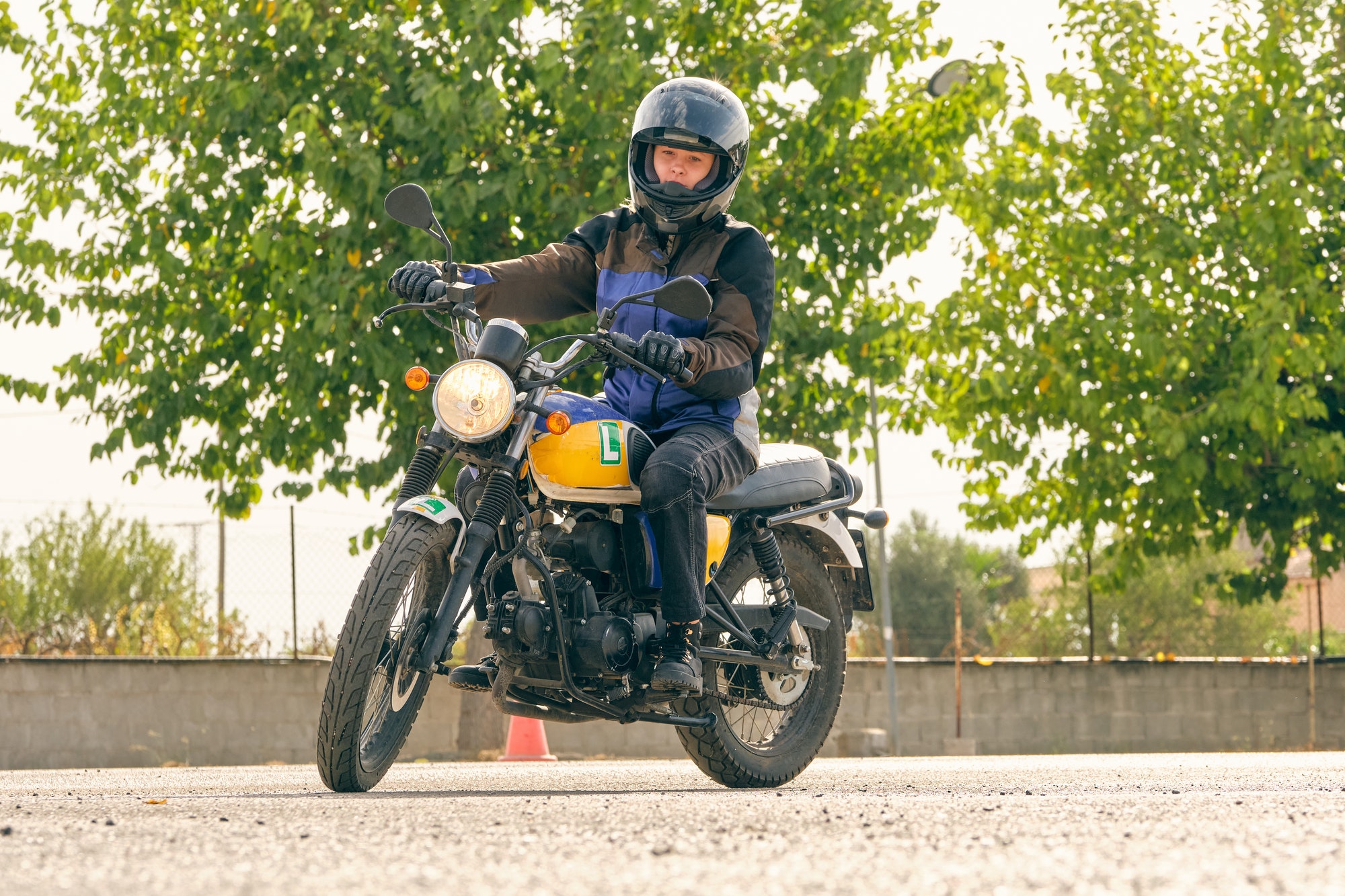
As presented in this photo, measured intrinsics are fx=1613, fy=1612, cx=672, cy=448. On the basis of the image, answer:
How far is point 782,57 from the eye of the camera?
1312 cm

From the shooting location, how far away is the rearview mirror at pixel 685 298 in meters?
4.62

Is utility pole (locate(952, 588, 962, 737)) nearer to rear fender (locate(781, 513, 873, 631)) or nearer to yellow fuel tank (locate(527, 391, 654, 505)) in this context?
rear fender (locate(781, 513, 873, 631))

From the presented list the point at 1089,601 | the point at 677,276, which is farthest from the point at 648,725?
the point at 677,276

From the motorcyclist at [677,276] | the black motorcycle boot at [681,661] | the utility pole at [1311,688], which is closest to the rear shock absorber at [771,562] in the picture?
the motorcyclist at [677,276]

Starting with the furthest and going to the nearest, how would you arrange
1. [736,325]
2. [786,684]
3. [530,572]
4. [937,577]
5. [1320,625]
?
1. [937,577]
2. [1320,625]
3. [786,684]
4. [736,325]
5. [530,572]

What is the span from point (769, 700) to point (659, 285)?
1.50 metres

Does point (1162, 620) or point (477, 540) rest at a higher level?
point (477, 540)

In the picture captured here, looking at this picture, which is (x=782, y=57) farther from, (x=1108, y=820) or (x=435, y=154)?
(x=1108, y=820)

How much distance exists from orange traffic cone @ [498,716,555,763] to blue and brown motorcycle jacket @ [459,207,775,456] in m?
6.86

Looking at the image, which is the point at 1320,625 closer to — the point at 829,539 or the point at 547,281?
the point at 829,539

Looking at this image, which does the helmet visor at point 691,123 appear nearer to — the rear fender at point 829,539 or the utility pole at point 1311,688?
the rear fender at point 829,539

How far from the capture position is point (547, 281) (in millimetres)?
5461

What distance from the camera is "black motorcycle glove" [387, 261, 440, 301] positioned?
A: 4.86m

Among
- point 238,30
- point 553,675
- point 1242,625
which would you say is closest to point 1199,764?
point 553,675
